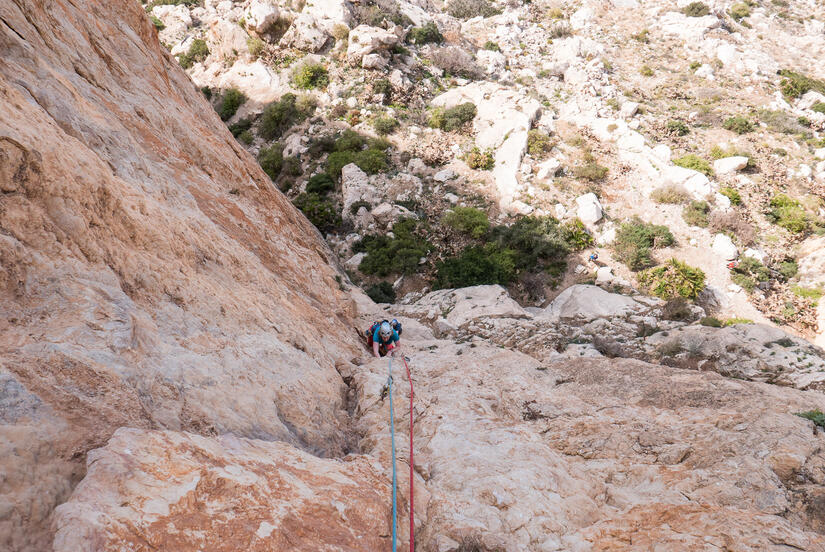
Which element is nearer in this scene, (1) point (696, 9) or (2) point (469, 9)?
(1) point (696, 9)

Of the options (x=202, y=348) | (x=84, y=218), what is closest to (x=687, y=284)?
(x=202, y=348)

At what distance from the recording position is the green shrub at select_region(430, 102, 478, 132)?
2184cm

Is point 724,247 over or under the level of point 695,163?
under

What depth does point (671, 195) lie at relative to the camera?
1750 cm

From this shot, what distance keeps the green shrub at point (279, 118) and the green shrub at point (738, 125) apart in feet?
83.5

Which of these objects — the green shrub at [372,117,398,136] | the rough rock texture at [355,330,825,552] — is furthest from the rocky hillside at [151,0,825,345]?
the rough rock texture at [355,330,825,552]

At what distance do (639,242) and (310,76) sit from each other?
71.1 feet

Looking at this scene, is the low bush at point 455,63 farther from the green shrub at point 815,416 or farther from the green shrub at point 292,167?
the green shrub at point 815,416

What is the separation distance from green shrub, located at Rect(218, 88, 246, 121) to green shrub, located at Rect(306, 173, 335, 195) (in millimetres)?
9743

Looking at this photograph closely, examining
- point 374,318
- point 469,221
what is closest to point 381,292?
point 374,318

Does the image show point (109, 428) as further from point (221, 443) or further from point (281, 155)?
point (281, 155)

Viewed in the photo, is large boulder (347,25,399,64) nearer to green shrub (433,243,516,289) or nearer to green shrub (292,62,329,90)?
green shrub (292,62,329,90)

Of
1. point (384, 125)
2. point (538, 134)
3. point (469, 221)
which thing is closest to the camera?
point (469, 221)

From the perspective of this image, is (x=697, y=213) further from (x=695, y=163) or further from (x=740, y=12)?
(x=740, y=12)
